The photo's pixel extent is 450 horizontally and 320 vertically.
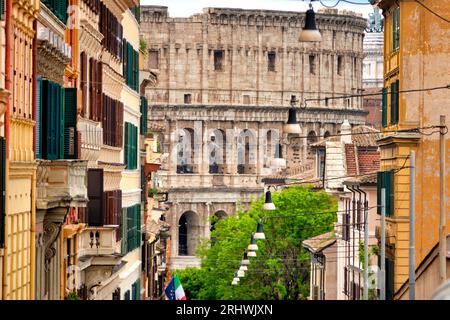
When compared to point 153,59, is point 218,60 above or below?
above

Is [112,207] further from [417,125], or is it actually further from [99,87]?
[417,125]

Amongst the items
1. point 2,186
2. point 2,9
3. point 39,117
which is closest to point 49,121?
point 39,117

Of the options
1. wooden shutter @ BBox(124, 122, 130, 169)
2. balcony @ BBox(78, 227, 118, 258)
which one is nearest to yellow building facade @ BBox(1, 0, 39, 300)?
balcony @ BBox(78, 227, 118, 258)

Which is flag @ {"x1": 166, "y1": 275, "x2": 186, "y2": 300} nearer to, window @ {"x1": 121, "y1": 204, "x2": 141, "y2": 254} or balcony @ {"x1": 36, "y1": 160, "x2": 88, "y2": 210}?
window @ {"x1": 121, "y1": 204, "x2": 141, "y2": 254}

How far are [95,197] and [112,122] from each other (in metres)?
6.79

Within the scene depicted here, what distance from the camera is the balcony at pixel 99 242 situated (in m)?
45.2

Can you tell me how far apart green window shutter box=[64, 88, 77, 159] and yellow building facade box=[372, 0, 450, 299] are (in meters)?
16.5

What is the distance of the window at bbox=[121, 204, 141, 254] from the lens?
54.0m

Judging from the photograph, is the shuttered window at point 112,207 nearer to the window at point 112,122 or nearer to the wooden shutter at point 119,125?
the window at point 112,122

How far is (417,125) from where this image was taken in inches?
2109

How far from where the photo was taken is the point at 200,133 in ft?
616

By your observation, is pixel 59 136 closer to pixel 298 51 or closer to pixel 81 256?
pixel 81 256

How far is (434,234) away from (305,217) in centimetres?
5520
